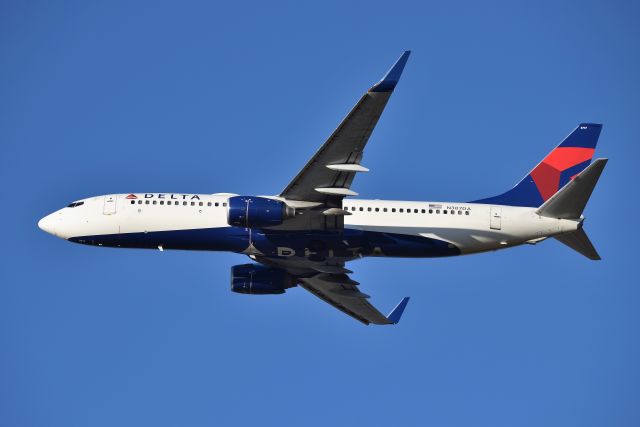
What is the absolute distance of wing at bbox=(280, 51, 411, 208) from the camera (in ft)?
170

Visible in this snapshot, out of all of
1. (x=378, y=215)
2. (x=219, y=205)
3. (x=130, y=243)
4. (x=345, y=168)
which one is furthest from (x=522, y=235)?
(x=130, y=243)

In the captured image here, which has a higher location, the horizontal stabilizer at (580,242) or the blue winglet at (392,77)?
the blue winglet at (392,77)

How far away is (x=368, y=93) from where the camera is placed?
5188 cm

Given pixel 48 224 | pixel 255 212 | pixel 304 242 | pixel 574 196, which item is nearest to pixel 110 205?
pixel 48 224

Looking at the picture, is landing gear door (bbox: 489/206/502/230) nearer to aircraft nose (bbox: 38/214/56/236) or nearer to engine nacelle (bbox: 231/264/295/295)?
engine nacelle (bbox: 231/264/295/295)

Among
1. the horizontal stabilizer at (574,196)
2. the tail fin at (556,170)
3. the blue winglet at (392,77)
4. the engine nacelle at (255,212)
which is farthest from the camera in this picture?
the tail fin at (556,170)

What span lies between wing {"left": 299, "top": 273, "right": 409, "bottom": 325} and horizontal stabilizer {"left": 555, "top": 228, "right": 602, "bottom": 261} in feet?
40.1

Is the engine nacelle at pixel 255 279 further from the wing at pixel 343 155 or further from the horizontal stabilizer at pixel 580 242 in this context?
the horizontal stabilizer at pixel 580 242

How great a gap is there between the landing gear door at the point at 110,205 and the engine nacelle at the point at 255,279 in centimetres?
859

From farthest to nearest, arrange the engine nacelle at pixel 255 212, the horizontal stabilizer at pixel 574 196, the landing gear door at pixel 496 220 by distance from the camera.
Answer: the landing gear door at pixel 496 220, the engine nacelle at pixel 255 212, the horizontal stabilizer at pixel 574 196

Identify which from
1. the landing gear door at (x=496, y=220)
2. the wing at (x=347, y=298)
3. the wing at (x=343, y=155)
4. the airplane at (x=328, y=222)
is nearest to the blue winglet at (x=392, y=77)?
the wing at (x=343, y=155)

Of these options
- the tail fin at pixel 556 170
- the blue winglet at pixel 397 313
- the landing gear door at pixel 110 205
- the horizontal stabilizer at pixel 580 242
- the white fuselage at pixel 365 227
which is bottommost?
the blue winglet at pixel 397 313

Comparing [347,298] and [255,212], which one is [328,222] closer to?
[255,212]

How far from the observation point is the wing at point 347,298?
68.6 m
